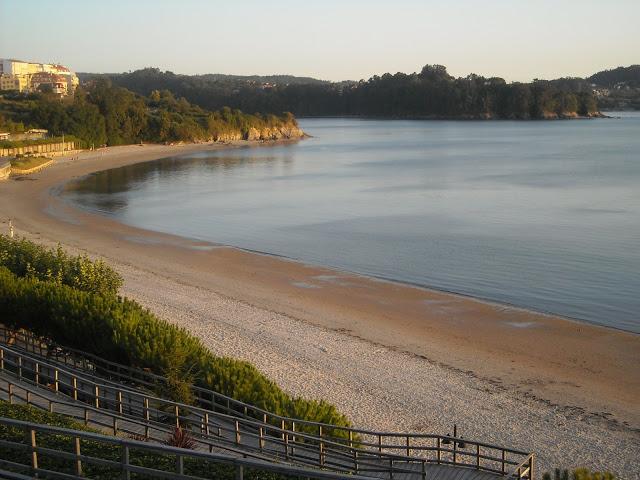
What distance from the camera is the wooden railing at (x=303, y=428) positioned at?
478 inches

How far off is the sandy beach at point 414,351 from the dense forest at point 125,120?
258 feet

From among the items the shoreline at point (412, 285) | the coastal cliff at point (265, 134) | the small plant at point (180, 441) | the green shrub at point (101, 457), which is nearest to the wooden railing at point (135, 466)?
the green shrub at point (101, 457)

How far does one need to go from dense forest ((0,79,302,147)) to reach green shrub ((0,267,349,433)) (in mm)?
87996

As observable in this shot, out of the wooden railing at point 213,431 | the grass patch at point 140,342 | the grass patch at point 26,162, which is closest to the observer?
the wooden railing at point 213,431

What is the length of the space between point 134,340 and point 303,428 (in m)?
4.45

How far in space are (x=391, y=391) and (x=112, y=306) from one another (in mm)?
6607

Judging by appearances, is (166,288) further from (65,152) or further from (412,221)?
(65,152)

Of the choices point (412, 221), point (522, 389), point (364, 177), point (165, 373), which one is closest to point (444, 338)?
point (522, 389)

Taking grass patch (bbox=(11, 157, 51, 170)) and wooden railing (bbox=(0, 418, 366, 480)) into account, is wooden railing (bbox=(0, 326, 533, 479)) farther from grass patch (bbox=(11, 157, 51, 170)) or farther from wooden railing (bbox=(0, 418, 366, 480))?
grass patch (bbox=(11, 157, 51, 170))

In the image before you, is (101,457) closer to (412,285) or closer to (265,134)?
(412,285)

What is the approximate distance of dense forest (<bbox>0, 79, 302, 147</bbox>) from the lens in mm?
108438

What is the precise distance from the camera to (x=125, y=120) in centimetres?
12362

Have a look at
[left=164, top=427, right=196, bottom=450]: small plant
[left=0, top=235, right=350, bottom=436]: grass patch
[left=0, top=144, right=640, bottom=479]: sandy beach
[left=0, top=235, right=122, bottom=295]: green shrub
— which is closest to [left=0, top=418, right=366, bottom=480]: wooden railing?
[left=164, top=427, right=196, bottom=450]: small plant

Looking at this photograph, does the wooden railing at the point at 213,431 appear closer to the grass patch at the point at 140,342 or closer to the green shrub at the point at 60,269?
the grass patch at the point at 140,342
